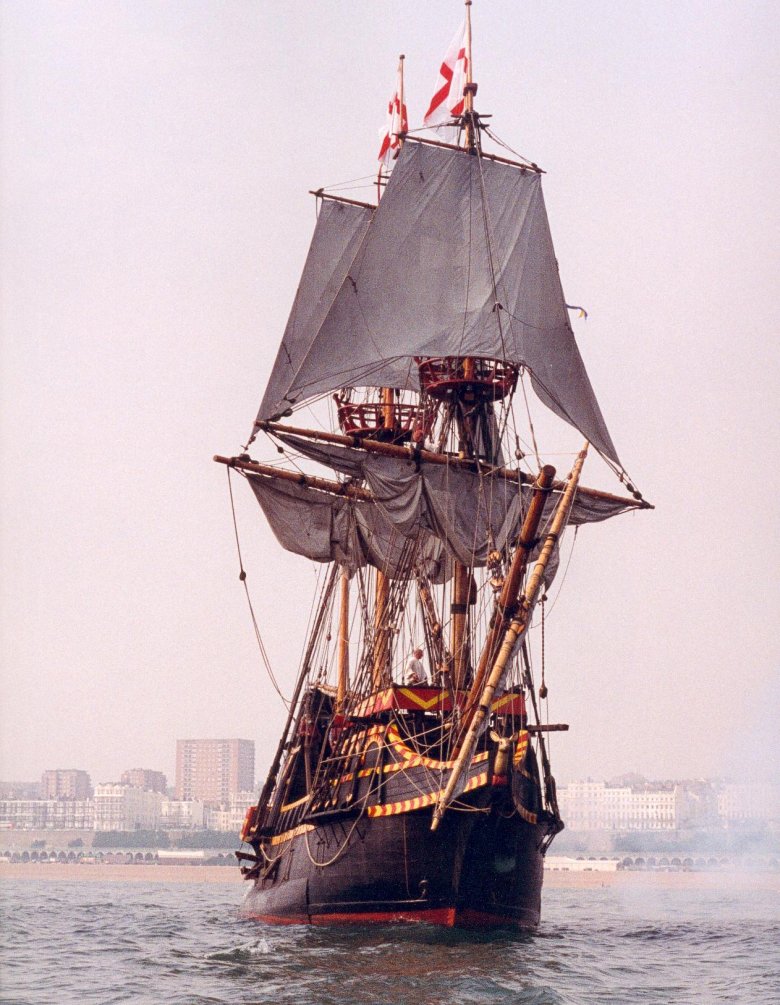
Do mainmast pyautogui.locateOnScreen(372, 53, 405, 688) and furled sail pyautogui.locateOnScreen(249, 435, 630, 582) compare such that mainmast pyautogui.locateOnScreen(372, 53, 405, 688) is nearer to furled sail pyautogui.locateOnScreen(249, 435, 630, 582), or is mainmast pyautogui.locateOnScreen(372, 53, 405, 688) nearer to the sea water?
furled sail pyautogui.locateOnScreen(249, 435, 630, 582)

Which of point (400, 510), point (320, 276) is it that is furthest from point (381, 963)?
point (320, 276)

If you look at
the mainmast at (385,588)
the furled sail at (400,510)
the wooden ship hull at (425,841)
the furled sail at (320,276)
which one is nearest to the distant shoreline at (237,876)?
the mainmast at (385,588)

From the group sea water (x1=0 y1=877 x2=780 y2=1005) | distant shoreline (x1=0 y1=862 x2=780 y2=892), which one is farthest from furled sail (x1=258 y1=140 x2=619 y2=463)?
distant shoreline (x1=0 y1=862 x2=780 y2=892)

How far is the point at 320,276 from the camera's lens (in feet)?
166

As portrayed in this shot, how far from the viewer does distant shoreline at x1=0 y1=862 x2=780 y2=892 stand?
308 ft

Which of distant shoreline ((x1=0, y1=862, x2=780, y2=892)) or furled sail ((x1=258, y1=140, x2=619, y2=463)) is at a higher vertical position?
furled sail ((x1=258, y1=140, x2=619, y2=463))

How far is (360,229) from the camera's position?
2042 inches

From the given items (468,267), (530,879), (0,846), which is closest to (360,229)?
(468,267)

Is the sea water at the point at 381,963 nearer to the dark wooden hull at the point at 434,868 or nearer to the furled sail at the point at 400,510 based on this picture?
the dark wooden hull at the point at 434,868

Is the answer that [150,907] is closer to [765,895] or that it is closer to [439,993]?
[765,895]

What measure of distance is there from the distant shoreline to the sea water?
146 ft

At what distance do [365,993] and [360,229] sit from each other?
3134cm

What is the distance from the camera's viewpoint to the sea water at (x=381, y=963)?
84.1ft

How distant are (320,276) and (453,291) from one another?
31.9ft
